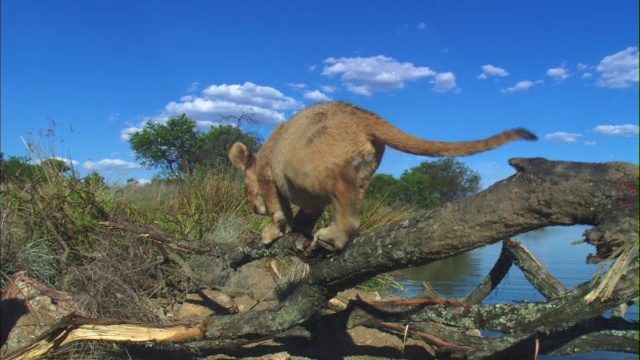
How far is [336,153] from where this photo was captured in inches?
188

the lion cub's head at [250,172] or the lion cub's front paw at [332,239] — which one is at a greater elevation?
the lion cub's head at [250,172]

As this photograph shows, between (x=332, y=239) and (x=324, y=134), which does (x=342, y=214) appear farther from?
(x=324, y=134)

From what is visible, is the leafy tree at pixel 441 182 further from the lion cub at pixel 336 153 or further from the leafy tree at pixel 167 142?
the lion cub at pixel 336 153

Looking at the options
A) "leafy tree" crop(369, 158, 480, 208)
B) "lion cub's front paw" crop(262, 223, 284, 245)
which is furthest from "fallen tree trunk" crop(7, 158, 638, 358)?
"leafy tree" crop(369, 158, 480, 208)

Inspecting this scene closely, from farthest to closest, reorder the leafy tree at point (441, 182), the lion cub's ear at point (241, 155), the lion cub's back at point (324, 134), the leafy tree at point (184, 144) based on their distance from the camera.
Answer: the leafy tree at point (441, 182)
the leafy tree at point (184, 144)
the lion cub's ear at point (241, 155)
the lion cub's back at point (324, 134)

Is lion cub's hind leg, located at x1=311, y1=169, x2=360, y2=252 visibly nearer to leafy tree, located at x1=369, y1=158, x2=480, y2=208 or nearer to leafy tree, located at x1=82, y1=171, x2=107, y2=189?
leafy tree, located at x1=82, y1=171, x2=107, y2=189

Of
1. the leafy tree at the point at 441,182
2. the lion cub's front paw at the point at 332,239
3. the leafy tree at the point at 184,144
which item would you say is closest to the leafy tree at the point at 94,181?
the leafy tree at the point at 184,144

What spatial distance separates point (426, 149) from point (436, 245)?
3.56 feet

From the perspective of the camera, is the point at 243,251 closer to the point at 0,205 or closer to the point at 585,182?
the point at 585,182

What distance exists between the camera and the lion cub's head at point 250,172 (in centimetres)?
653

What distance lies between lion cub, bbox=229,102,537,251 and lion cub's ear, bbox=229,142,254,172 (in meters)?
0.80

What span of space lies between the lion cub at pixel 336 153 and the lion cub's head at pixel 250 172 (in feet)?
2.63

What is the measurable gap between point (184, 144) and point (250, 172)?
1204 cm

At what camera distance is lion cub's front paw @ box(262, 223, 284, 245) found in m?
5.84
